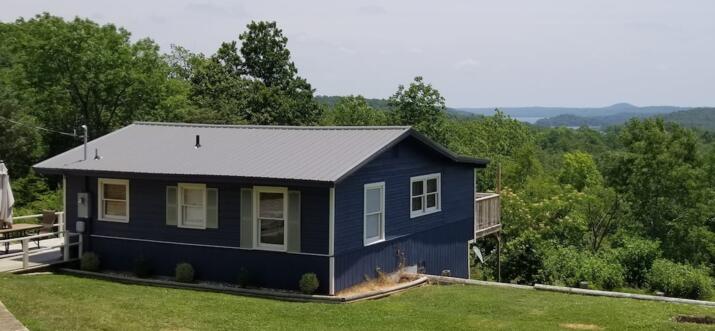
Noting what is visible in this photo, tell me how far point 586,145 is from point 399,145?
9793 centimetres

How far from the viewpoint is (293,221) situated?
17156mm

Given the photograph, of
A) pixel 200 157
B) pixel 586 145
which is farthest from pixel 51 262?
pixel 586 145

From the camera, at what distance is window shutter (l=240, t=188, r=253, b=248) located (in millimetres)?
17688

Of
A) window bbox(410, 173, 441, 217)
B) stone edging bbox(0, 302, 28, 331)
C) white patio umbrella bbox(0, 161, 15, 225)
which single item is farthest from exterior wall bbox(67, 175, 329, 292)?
stone edging bbox(0, 302, 28, 331)

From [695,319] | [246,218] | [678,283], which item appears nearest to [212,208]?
[246,218]

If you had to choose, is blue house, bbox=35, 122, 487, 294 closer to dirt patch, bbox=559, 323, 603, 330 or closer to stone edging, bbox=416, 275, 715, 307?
stone edging, bbox=416, 275, 715, 307

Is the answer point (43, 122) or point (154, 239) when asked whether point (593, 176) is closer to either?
point (43, 122)

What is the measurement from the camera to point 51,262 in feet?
64.6

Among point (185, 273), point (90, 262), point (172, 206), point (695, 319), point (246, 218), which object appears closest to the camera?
point (695, 319)

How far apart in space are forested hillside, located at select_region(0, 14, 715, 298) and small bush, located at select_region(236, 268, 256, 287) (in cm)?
1526

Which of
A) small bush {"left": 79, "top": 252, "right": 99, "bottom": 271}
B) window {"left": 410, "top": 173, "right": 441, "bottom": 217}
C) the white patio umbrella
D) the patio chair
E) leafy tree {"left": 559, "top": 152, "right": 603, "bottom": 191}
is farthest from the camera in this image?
leafy tree {"left": 559, "top": 152, "right": 603, "bottom": 191}

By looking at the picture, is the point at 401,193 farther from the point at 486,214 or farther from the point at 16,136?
the point at 16,136

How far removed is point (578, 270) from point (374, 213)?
14.9m

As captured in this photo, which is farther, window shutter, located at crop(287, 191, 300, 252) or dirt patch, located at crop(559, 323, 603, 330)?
window shutter, located at crop(287, 191, 300, 252)
